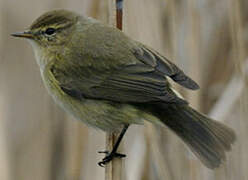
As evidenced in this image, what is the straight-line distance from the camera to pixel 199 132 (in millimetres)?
2486

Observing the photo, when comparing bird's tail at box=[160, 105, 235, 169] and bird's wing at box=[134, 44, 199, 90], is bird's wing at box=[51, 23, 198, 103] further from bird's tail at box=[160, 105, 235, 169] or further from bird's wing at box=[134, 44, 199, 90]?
bird's tail at box=[160, 105, 235, 169]

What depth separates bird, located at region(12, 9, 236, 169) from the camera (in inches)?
96.3

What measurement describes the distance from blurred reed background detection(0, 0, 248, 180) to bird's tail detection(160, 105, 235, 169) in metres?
0.12

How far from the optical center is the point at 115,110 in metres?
2.51

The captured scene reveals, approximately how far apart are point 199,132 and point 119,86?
0.46 m

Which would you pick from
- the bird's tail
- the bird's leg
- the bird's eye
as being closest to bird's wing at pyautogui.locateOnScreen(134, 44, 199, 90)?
the bird's tail

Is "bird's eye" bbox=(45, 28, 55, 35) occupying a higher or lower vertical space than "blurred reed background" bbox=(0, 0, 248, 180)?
higher

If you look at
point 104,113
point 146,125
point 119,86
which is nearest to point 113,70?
point 119,86

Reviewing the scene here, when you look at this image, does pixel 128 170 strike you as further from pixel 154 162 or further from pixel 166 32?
pixel 166 32

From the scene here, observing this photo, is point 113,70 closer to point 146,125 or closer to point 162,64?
point 162,64

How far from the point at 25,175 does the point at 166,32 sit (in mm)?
1267

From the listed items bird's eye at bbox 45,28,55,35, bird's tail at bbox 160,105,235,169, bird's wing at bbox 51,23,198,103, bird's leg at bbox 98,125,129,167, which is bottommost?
bird's leg at bbox 98,125,129,167

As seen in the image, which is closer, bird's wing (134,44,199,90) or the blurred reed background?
bird's wing (134,44,199,90)

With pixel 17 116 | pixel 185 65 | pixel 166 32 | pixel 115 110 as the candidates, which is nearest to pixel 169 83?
pixel 115 110
